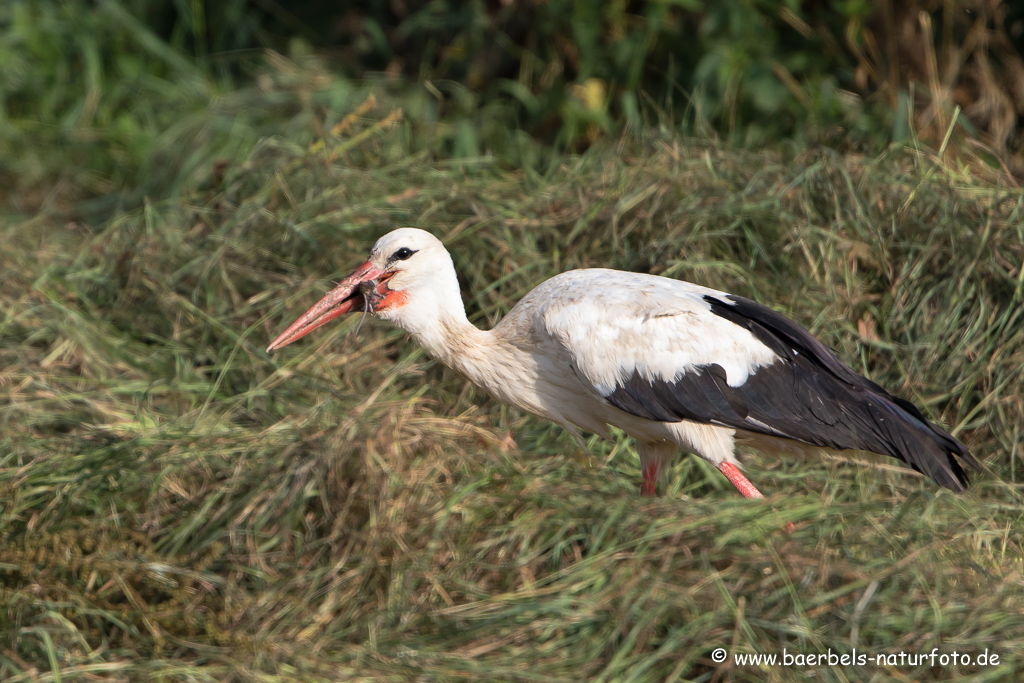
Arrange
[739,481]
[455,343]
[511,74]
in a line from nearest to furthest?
[739,481], [455,343], [511,74]

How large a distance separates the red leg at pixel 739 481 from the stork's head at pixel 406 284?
0.90 metres

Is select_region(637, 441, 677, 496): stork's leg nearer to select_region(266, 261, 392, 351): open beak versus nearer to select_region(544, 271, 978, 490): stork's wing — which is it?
select_region(544, 271, 978, 490): stork's wing

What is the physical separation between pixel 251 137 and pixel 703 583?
370 centimetres

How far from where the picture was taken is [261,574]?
9.25 ft

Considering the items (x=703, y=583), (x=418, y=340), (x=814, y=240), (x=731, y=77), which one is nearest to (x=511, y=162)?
(x=731, y=77)

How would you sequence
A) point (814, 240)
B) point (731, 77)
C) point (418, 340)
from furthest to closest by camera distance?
point (731, 77) → point (814, 240) → point (418, 340)

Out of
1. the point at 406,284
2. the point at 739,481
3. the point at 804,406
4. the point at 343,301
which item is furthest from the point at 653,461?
the point at 343,301

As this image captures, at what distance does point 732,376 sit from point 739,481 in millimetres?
302

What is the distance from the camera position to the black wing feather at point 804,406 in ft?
9.97

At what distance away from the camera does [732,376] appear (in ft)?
10.3

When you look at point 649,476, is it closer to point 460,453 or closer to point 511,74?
point 460,453

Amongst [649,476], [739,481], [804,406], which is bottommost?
[649,476]

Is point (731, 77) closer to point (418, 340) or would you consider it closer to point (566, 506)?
point (418, 340)

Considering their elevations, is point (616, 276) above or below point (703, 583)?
above
